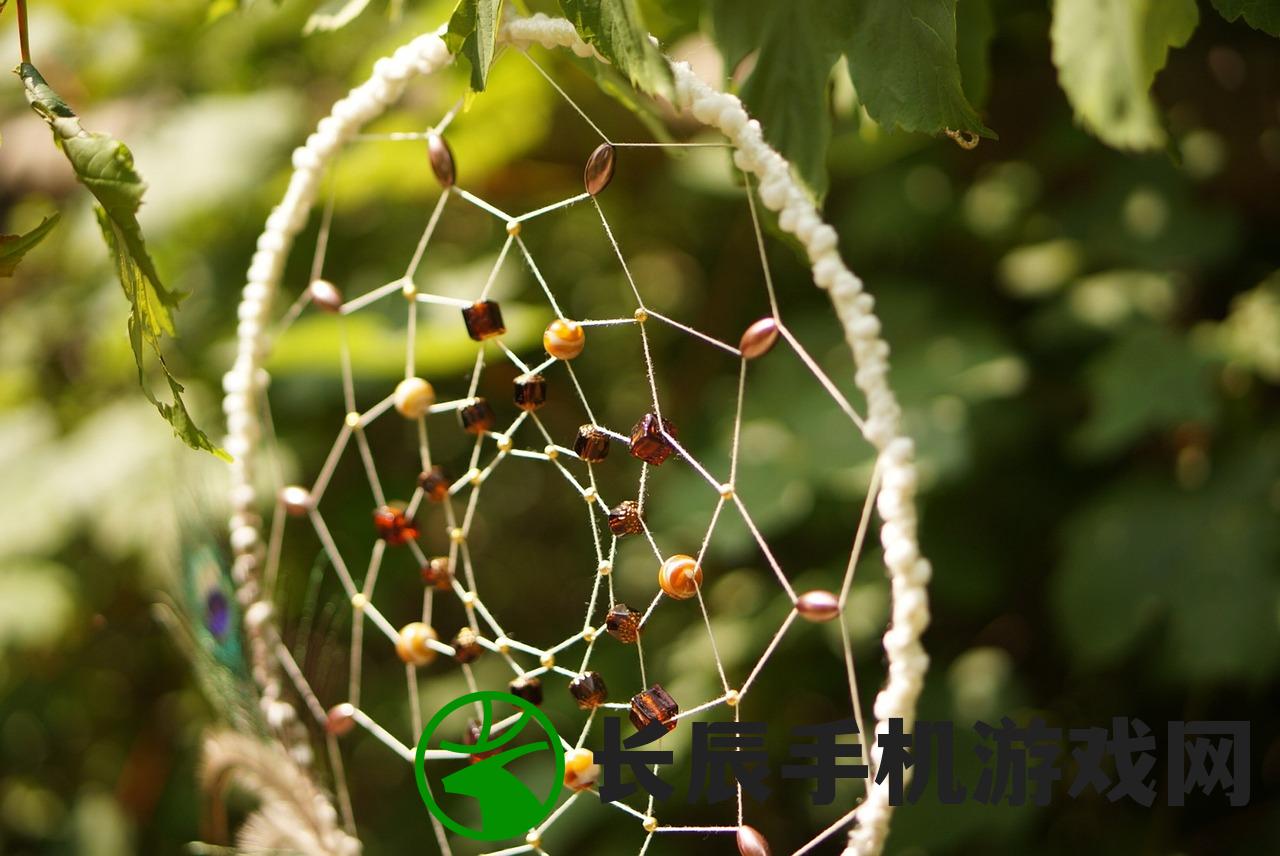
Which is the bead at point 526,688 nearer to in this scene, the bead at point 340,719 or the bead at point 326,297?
the bead at point 340,719

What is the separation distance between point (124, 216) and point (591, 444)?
0.19m

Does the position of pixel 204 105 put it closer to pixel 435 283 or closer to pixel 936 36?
pixel 435 283

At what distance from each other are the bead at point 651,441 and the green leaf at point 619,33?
13 cm

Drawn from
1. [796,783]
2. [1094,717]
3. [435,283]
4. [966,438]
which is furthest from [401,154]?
[1094,717]

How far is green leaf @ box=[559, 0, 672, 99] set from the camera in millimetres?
396

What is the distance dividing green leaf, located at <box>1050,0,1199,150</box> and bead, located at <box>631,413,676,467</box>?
24cm

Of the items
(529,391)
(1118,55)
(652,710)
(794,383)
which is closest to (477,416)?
(529,391)

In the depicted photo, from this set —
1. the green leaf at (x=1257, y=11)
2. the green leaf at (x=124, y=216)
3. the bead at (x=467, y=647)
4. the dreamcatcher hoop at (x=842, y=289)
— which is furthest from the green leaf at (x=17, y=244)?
the green leaf at (x=1257, y=11)

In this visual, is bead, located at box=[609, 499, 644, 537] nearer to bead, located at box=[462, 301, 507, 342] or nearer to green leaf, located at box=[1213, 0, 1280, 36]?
bead, located at box=[462, 301, 507, 342]

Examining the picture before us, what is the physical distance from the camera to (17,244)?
41 cm

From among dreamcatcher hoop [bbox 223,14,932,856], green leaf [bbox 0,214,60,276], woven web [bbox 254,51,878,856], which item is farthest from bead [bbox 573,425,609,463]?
green leaf [bbox 0,214,60,276]

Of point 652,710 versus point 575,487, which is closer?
point 652,710

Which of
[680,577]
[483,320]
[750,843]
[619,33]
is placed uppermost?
[619,33]

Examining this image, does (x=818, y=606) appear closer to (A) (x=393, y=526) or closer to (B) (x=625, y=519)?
(B) (x=625, y=519)
